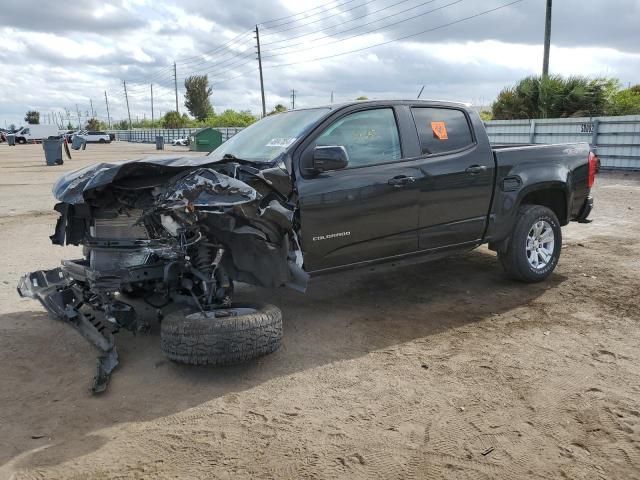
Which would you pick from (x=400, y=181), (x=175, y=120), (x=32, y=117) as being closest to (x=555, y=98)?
(x=400, y=181)

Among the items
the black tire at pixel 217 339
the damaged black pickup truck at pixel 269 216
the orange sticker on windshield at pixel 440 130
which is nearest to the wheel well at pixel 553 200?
the damaged black pickup truck at pixel 269 216

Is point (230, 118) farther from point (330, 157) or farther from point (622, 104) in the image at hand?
point (330, 157)

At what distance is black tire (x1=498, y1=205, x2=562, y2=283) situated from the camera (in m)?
5.52

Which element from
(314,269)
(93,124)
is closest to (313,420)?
(314,269)

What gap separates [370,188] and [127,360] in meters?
2.32

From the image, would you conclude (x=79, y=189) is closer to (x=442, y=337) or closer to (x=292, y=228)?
(x=292, y=228)

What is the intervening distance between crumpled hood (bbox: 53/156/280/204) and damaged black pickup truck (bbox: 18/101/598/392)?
Answer: 0.03 ft

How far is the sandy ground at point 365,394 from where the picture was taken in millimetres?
2820

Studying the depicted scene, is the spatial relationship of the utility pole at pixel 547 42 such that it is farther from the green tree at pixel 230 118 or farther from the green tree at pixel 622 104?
the green tree at pixel 230 118

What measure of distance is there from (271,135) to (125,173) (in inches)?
58.2

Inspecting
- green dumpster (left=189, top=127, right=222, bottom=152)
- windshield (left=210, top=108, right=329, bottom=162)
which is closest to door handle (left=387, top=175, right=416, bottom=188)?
windshield (left=210, top=108, right=329, bottom=162)

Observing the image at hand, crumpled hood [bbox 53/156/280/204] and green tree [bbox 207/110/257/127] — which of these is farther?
green tree [bbox 207/110/257/127]

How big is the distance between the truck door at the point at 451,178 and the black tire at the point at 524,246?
403 millimetres

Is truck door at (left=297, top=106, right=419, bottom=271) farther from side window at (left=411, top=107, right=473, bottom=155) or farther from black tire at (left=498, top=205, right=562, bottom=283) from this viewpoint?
black tire at (left=498, top=205, right=562, bottom=283)
